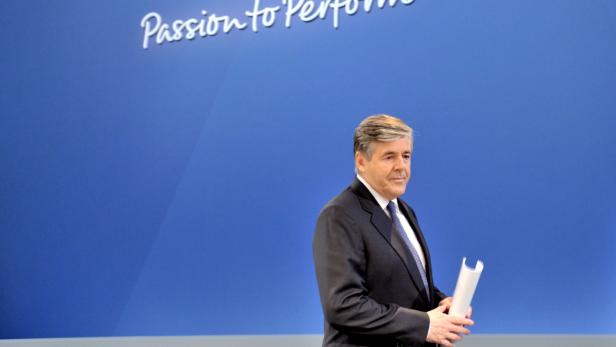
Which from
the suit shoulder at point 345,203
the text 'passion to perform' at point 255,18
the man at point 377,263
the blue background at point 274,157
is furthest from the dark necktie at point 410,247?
the text 'passion to perform' at point 255,18

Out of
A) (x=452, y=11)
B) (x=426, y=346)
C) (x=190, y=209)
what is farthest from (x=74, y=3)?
(x=426, y=346)

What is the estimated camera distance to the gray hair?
67.0 inches

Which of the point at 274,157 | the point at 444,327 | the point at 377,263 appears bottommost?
the point at 444,327

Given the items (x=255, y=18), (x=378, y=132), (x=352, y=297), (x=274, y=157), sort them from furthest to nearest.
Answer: (x=255, y=18), (x=274, y=157), (x=378, y=132), (x=352, y=297)

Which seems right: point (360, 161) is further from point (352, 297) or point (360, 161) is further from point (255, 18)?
point (255, 18)

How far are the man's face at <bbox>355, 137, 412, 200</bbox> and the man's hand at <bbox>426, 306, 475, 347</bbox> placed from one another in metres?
0.32

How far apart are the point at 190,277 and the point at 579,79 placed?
1988 mm

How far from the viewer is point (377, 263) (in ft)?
5.45

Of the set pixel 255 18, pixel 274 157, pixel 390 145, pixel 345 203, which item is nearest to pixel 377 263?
pixel 345 203

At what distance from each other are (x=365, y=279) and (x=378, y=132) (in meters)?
0.35

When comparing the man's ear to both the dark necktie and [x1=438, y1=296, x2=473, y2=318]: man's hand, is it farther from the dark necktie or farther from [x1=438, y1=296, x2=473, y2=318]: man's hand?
[x1=438, y1=296, x2=473, y2=318]: man's hand

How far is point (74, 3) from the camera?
13.0 ft

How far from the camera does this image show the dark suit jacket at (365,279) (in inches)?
62.9

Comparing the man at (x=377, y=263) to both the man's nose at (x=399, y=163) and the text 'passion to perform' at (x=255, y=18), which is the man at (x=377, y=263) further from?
the text 'passion to perform' at (x=255, y=18)
